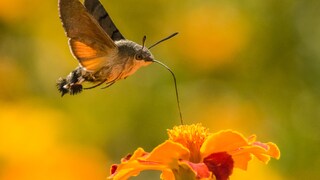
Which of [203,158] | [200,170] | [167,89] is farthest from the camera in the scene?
[167,89]

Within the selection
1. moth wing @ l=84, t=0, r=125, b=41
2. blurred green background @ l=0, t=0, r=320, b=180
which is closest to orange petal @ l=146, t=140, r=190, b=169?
moth wing @ l=84, t=0, r=125, b=41

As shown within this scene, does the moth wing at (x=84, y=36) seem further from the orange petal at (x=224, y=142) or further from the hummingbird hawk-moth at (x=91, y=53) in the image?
the orange petal at (x=224, y=142)

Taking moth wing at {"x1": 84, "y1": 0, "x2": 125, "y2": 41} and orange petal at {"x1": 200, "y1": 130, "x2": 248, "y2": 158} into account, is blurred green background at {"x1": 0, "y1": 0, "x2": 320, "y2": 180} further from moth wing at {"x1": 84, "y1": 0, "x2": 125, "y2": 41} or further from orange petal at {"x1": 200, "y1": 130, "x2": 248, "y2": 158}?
orange petal at {"x1": 200, "y1": 130, "x2": 248, "y2": 158}

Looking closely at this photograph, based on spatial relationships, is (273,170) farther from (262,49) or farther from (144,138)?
(262,49)

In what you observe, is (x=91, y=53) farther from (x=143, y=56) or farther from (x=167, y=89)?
(x=167, y=89)

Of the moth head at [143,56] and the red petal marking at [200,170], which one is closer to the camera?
the red petal marking at [200,170]

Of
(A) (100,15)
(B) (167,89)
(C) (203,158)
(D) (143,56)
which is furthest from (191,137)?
(B) (167,89)

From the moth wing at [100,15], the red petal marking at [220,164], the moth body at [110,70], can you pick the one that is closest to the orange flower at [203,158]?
the red petal marking at [220,164]
